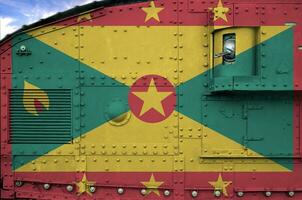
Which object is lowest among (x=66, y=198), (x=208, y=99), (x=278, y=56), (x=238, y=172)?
(x=66, y=198)

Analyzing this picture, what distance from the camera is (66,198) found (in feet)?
Answer: 12.9

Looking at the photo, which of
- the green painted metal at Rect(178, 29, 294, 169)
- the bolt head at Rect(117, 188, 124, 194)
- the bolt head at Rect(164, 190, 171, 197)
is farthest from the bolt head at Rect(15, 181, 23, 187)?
the green painted metal at Rect(178, 29, 294, 169)

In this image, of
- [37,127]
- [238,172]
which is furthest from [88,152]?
[238,172]

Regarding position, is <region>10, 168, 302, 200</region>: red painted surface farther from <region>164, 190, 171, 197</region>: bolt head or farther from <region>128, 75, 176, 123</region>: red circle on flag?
<region>128, 75, 176, 123</region>: red circle on flag

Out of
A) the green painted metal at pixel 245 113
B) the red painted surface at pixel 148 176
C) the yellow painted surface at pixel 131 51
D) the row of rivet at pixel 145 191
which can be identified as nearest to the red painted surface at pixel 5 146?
→ the red painted surface at pixel 148 176

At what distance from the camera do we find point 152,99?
3881mm

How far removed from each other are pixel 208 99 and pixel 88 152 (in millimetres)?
1433

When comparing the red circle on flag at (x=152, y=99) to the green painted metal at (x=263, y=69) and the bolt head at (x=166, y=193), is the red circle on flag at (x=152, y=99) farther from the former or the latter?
the bolt head at (x=166, y=193)

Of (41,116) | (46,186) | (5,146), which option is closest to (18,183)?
(46,186)

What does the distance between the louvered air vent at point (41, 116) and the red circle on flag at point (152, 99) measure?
2.43 feet

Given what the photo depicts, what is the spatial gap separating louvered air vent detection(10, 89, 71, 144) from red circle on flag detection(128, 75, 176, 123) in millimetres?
740

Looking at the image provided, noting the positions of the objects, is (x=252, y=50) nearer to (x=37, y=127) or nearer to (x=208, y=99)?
(x=208, y=99)

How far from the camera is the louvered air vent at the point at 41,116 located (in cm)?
392

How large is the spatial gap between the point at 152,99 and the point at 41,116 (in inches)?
48.9
